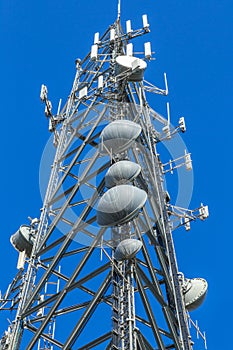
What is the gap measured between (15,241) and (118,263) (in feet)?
24.4

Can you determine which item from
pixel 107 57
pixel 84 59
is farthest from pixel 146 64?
pixel 84 59

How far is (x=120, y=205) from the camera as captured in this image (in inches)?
700

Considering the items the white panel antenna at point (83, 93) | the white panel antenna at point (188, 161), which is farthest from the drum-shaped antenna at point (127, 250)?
the white panel antenna at point (83, 93)

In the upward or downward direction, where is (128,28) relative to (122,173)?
upward

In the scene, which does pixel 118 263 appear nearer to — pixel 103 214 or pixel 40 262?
pixel 103 214

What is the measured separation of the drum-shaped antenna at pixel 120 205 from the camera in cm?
1780

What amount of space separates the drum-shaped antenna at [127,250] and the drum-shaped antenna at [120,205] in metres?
0.74

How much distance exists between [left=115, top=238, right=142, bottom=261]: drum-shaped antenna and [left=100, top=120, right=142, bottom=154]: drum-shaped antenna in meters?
4.01

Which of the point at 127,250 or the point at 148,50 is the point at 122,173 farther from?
the point at 148,50

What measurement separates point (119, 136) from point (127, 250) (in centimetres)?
434

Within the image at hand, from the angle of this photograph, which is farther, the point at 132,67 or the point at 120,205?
the point at 132,67

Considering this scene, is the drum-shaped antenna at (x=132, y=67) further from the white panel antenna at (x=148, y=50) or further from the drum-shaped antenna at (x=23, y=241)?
the drum-shaped antenna at (x=23, y=241)

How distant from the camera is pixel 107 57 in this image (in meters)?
28.4

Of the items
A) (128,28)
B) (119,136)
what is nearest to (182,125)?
(128,28)
